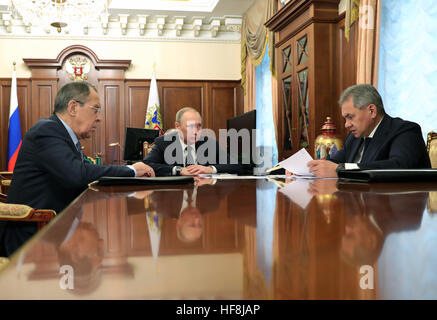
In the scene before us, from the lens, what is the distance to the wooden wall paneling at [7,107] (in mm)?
8539

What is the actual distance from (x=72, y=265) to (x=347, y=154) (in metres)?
2.97

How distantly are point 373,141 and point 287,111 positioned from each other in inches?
106

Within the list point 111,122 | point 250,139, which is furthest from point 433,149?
point 111,122

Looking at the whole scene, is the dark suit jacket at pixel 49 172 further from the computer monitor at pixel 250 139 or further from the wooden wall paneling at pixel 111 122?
the wooden wall paneling at pixel 111 122

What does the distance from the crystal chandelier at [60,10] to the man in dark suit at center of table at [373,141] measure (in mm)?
4668

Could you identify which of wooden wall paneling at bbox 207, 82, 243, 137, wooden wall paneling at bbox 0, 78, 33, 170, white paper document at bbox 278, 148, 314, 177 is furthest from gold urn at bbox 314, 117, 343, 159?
wooden wall paneling at bbox 0, 78, 33, 170

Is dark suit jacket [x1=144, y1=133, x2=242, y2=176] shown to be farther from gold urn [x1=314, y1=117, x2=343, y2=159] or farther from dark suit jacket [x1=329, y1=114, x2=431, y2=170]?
dark suit jacket [x1=329, y1=114, x2=431, y2=170]

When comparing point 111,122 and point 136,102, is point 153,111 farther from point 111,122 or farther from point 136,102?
point 111,122

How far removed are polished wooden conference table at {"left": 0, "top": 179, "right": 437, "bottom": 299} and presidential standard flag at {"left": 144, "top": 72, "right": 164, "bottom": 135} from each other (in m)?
7.93

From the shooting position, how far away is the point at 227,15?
338 inches

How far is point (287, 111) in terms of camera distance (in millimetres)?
5430

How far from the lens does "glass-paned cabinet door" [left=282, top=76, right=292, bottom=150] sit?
5336 millimetres

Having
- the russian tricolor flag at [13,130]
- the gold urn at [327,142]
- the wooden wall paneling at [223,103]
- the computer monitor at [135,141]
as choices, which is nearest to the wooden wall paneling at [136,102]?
the wooden wall paneling at [223,103]
